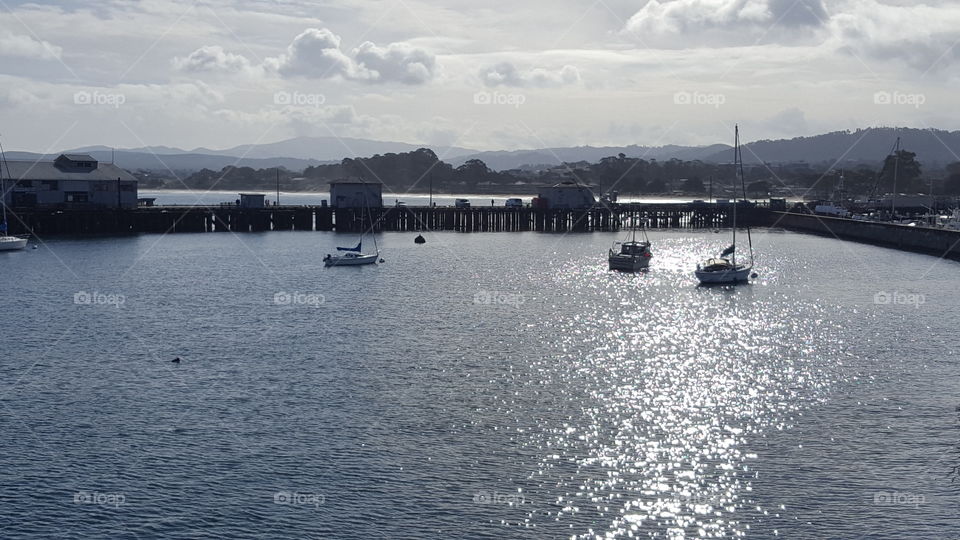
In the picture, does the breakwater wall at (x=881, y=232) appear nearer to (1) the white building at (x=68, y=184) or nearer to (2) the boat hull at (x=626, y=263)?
(2) the boat hull at (x=626, y=263)

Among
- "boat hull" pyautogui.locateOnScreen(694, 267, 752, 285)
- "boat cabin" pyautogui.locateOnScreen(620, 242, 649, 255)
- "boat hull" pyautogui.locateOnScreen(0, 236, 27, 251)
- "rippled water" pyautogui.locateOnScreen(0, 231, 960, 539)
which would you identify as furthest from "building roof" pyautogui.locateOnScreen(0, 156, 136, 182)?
"boat hull" pyautogui.locateOnScreen(694, 267, 752, 285)

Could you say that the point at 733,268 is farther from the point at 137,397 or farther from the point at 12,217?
the point at 12,217

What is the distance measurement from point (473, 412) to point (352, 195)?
101m

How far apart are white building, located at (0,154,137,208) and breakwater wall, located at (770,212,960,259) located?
306 feet

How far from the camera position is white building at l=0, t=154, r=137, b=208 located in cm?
11006

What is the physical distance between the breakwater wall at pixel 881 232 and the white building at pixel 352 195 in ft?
210

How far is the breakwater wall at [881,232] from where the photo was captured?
101250 millimetres

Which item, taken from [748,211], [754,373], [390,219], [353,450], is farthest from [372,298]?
[748,211]

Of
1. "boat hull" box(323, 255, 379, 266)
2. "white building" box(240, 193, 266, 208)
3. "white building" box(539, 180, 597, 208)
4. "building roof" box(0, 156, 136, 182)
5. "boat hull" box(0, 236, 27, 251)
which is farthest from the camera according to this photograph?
"white building" box(539, 180, 597, 208)

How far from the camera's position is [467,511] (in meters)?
28.2

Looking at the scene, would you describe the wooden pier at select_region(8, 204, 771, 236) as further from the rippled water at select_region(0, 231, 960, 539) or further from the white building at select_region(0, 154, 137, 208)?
the rippled water at select_region(0, 231, 960, 539)

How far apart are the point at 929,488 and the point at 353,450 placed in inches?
739

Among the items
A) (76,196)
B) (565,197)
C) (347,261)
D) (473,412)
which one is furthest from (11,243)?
(565,197)

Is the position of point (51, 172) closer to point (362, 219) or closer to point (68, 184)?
point (68, 184)
